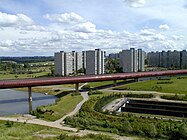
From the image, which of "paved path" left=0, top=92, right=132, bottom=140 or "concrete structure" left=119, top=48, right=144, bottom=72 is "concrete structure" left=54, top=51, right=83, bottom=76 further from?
"paved path" left=0, top=92, right=132, bottom=140

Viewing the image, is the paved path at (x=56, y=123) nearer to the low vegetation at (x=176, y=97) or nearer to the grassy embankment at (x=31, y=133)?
the grassy embankment at (x=31, y=133)

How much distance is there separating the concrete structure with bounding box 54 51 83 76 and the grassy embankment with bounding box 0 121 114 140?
51040 mm

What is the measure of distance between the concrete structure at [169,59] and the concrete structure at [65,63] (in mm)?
31175

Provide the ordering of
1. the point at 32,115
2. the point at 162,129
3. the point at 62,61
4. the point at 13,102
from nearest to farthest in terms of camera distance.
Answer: the point at 162,129 < the point at 32,115 < the point at 13,102 < the point at 62,61

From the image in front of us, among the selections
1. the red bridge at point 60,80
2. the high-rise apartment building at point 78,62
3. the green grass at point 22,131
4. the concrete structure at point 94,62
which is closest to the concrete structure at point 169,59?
the high-rise apartment building at point 78,62

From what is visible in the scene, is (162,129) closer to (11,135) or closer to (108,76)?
(11,135)

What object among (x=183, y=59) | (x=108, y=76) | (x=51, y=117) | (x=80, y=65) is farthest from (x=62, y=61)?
(x=51, y=117)

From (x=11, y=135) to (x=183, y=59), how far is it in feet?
269

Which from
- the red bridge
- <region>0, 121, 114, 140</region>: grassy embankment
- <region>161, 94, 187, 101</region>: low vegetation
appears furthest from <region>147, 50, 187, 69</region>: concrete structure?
<region>0, 121, 114, 140</region>: grassy embankment

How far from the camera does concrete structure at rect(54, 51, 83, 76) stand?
78875 millimetres

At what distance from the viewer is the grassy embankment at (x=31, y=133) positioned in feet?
73.5

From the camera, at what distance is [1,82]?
123ft

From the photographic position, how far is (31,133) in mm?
24578

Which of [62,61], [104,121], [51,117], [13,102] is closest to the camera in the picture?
[104,121]
